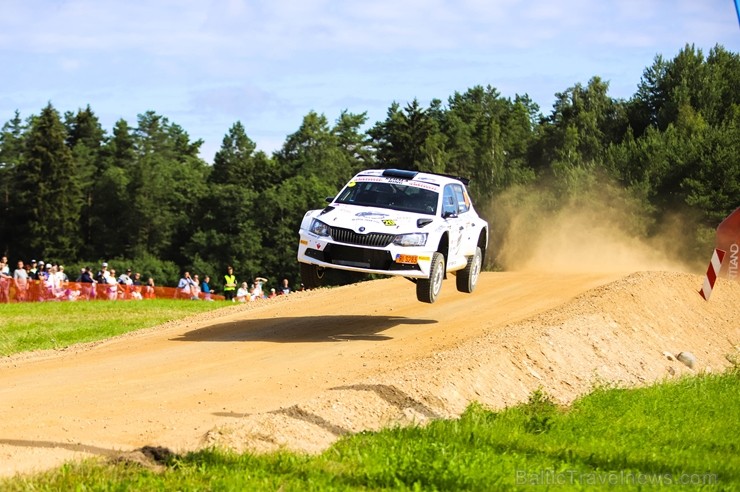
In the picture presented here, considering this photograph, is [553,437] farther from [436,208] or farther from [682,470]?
[436,208]

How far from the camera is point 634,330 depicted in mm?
17516

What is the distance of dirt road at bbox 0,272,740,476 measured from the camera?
363 inches

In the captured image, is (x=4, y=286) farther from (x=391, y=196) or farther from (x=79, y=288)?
(x=391, y=196)

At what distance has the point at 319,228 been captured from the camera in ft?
50.8

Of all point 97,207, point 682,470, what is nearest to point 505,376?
point 682,470

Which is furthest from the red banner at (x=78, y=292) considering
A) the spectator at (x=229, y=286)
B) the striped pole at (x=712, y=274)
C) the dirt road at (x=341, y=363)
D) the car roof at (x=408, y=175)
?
the striped pole at (x=712, y=274)

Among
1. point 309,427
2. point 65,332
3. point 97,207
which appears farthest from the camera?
point 97,207

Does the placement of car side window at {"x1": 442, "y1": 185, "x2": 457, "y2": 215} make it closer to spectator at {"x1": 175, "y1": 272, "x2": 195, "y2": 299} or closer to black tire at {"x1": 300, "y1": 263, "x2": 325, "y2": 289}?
black tire at {"x1": 300, "y1": 263, "x2": 325, "y2": 289}

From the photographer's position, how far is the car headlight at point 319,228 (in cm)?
1538

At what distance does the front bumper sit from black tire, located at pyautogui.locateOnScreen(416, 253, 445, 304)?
147 mm

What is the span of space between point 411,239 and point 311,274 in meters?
1.65

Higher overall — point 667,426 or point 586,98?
point 586,98

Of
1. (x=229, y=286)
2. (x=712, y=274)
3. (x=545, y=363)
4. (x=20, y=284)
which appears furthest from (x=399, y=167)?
(x=545, y=363)

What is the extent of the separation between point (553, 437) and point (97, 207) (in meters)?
→ 111
